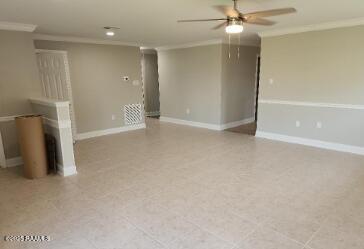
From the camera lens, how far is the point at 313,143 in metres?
5.04

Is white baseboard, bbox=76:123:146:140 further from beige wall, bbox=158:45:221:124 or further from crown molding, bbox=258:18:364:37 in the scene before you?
crown molding, bbox=258:18:364:37

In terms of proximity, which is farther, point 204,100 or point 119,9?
point 204,100

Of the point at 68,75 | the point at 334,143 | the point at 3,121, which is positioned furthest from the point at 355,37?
the point at 3,121

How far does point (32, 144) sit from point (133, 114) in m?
3.51

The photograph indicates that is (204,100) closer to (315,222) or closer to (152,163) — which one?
(152,163)

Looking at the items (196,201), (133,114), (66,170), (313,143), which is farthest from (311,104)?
(66,170)

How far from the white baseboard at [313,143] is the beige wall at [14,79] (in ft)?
16.1

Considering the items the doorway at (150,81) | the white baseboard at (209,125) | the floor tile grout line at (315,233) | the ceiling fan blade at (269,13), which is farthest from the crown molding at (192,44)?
the floor tile grout line at (315,233)

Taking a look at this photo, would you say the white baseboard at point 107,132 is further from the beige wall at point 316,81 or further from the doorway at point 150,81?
the beige wall at point 316,81

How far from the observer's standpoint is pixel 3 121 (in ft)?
13.6

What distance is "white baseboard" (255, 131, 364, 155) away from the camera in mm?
4543

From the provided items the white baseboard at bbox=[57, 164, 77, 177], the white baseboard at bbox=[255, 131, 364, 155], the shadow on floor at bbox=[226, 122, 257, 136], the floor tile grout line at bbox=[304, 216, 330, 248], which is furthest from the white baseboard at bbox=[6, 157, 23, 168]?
the white baseboard at bbox=[255, 131, 364, 155]

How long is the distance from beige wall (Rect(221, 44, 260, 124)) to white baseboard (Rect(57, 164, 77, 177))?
13.4 feet

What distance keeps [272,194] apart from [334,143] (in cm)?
256
